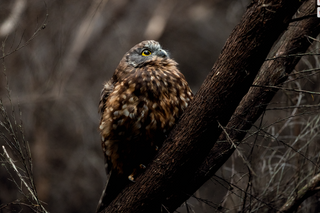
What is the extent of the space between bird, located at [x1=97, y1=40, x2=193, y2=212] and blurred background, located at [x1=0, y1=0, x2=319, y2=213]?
8.77 feet

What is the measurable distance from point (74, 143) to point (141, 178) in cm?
430

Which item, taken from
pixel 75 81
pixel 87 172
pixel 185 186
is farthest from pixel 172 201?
pixel 75 81

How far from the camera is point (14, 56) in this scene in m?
5.46

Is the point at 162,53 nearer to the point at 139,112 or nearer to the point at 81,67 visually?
the point at 139,112

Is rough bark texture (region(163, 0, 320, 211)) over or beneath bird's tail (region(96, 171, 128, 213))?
over

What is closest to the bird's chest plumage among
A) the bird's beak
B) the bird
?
the bird

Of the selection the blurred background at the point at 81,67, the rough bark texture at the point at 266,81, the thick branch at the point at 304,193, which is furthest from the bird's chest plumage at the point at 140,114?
the blurred background at the point at 81,67

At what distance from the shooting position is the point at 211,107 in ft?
6.87

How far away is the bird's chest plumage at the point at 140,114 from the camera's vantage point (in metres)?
2.45

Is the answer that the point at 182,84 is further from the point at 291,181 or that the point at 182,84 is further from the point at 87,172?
the point at 87,172

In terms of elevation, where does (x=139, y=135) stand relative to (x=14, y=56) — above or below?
below

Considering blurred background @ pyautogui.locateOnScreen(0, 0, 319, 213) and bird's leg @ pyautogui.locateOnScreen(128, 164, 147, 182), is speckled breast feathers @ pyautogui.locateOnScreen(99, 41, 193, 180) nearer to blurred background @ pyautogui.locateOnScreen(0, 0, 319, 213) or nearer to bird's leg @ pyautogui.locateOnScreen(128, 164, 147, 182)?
bird's leg @ pyautogui.locateOnScreen(128, 164, 147, 182)

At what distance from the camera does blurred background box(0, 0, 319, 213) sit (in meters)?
5.45

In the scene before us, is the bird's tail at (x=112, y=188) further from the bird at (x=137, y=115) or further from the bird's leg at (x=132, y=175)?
the bird's leg at (x=132, y=175)
